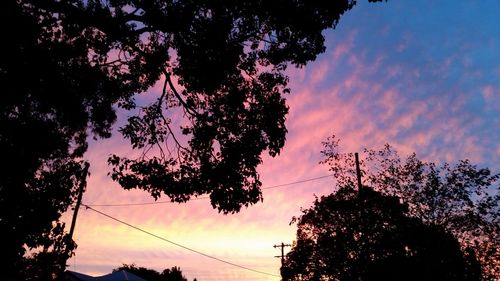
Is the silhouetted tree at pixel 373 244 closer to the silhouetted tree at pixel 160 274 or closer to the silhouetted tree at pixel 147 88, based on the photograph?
the silhouetted tree at pixel 147 88

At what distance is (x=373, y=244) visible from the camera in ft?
66.9

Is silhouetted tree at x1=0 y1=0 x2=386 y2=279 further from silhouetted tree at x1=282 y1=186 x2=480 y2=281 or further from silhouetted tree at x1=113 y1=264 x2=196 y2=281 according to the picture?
silhouetted tree at x1=113 y1=264 x2=196 y2=281

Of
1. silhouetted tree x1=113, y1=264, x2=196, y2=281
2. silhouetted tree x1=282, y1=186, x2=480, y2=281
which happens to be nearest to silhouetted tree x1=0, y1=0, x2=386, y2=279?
silhouetted tree x1=282, y1=186, x2=480, y2=281

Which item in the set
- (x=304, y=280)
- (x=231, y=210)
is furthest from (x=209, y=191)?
(x=304, y=280)

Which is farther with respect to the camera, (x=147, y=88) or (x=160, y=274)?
(x=160, y=274)

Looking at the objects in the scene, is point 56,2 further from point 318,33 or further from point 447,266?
point 447,266

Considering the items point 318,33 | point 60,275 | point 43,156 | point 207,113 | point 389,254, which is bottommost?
point 60,275

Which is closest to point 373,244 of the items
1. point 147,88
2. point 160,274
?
point 147,88

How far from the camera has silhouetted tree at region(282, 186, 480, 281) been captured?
2036 centimetres

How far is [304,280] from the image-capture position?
79.0 feet

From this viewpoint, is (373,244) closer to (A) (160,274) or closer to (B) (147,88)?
(B) (147,88)

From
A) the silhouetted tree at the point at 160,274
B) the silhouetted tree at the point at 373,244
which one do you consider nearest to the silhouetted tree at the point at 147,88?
the silhouetted tree at the point at 373,244

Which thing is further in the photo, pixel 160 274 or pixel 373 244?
pixel 160 274

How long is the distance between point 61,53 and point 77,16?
5.06ft
